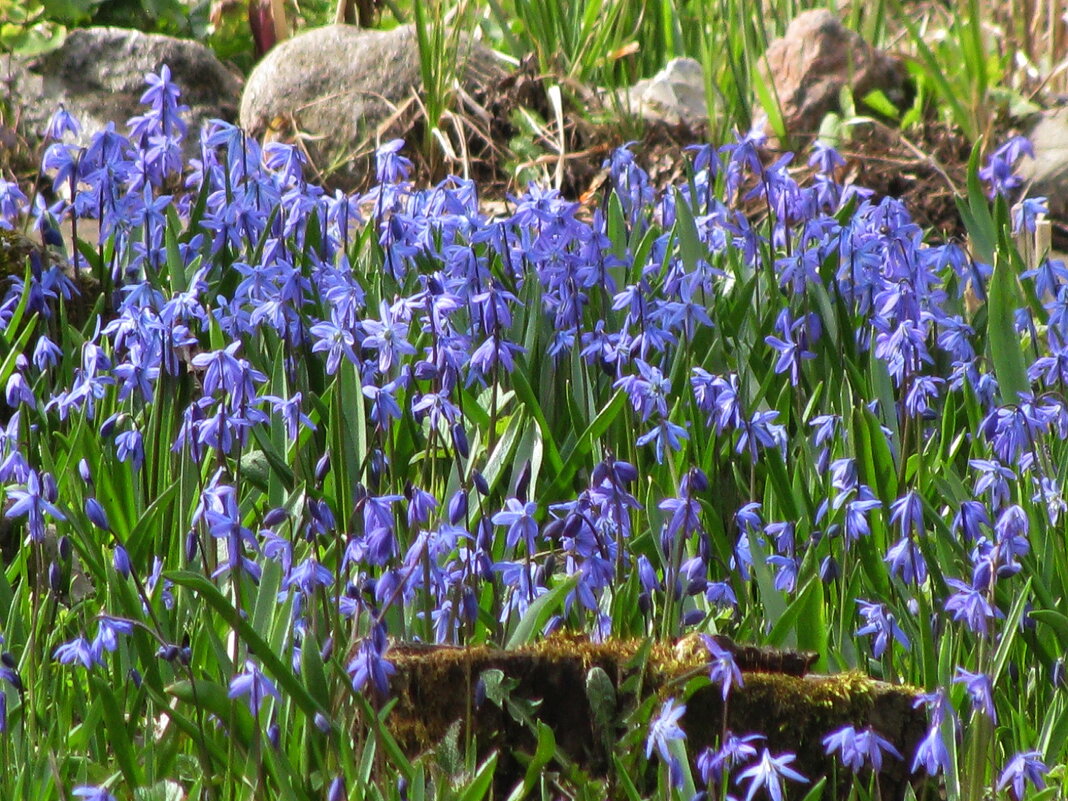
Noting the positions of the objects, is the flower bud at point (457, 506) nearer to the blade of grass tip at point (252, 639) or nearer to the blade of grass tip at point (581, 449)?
the blade of grass tip at point (252, 639)

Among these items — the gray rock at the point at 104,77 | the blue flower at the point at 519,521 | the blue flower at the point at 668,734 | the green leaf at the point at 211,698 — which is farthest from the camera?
the gray rock at the point at 104,77

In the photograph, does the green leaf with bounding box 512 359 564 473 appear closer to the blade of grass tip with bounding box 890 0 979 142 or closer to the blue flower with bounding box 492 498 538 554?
the blue flower with bounding box 492 498 538 554

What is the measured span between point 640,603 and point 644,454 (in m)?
1.06

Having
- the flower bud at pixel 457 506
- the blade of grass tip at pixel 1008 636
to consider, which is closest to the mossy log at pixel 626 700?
the blade of grass tip at pixel 1008 636

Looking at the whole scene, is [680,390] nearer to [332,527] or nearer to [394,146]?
[394,146]

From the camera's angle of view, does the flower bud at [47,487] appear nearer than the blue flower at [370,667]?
No

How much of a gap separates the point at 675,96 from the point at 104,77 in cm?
310

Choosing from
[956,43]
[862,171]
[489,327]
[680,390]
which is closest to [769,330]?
[680,390]

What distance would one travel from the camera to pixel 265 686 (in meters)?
1.77

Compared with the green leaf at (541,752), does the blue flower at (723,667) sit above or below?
above

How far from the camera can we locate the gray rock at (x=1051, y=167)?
6523 millimetres

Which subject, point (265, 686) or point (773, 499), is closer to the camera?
point (265, 686)

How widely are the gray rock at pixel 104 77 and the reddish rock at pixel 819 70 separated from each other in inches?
121

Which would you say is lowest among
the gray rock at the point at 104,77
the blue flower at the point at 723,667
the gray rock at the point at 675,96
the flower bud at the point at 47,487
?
the blue flower at the point at 723,667
